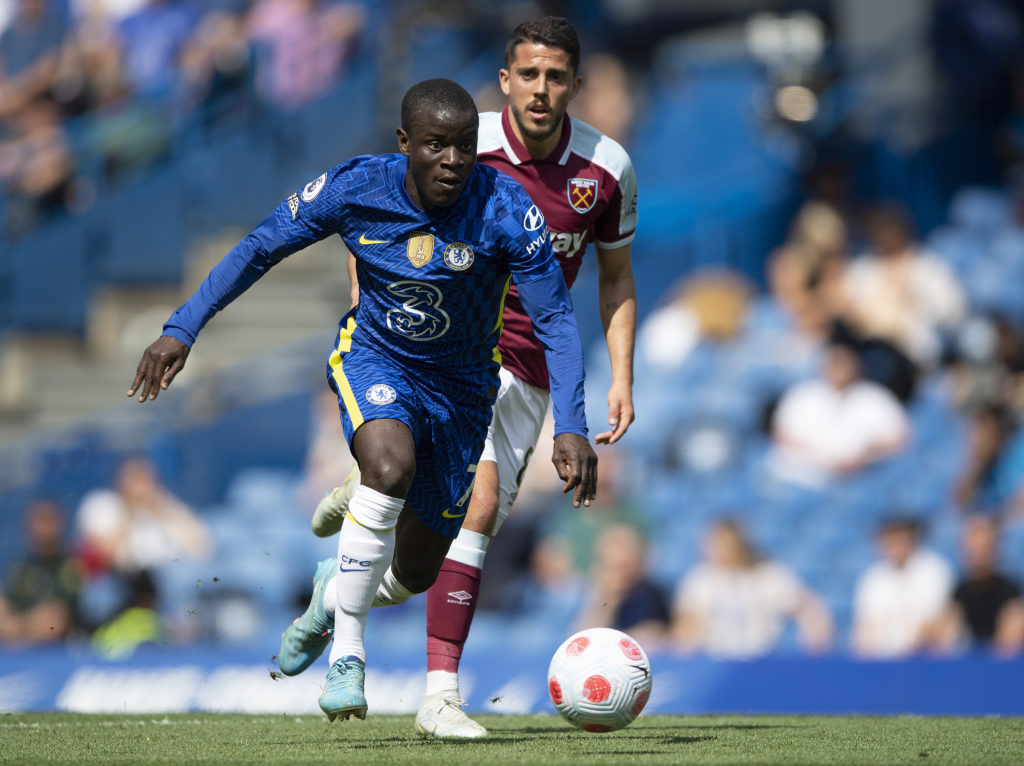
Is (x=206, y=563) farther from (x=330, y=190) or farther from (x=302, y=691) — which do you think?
(x=330, y=190)

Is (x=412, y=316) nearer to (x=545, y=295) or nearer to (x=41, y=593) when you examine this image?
(x=545, y=295)

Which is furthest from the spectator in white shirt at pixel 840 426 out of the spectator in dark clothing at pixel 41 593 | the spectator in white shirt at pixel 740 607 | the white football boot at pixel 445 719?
the white football boot at pixel 445 719

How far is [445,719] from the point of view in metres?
5.56

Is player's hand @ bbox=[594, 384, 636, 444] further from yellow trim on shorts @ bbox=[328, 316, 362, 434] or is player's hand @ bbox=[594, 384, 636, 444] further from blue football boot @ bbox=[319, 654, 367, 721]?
blue football boot @ bbox=[319, 654, 367, 721]

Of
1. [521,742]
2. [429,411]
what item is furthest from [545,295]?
[521,742]

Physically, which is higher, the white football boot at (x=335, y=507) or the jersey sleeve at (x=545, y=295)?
the jersey sleeve at (x=545, y=295)

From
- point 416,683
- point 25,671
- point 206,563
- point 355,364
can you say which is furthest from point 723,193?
point 355,364

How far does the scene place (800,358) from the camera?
1216 cm

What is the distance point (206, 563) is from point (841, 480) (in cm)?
520

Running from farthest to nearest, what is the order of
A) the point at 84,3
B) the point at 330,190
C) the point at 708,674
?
the point at 84,3 < the point at 708,674 < the point at 330,190

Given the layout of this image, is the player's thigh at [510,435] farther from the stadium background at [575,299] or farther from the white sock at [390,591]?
the stadium background at [575,299]

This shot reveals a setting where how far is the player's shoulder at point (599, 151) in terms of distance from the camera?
20.3ft

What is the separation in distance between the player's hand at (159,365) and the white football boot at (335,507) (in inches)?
40.9

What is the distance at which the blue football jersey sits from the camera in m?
5.30
